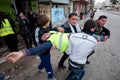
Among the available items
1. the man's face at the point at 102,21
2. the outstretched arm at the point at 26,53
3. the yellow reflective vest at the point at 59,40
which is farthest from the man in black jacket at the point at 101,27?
the outstretched arm at the point at 26,53

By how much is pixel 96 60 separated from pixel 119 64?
0.74 meters

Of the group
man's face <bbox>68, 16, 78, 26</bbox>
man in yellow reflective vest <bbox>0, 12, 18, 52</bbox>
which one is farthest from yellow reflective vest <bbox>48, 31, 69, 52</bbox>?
man in yellow reflective vest <bbox>0, 12, 18, 52</bbox>

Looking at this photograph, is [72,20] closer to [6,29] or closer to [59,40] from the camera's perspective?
[59,40]

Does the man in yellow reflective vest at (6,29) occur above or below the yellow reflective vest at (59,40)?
below

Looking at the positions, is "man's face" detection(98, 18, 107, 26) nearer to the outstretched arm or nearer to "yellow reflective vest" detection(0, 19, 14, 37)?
the outstretched arm

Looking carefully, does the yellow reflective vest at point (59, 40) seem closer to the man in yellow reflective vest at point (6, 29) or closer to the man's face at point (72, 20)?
the man's face at point (72, 20)

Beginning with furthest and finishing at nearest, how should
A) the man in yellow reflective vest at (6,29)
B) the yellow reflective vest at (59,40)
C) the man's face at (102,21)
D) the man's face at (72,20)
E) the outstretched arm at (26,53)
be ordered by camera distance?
the man in yellow reflective vest at (6,29) → the man's face at (102,21) → the man's face at (72,20) → the yellow reflective vest at (59,40) → the outstretched arm at (26,53)

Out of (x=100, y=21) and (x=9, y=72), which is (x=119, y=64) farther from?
(x=9, y=72)

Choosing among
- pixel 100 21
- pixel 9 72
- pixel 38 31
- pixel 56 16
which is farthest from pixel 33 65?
pixel 56 16

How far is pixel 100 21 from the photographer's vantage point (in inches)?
158

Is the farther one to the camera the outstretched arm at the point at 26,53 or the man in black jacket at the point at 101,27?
the man in black jacket at the point at 101,27

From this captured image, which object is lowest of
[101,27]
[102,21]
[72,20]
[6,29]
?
[6,29]

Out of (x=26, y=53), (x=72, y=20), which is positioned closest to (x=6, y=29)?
(x=72, y=20)

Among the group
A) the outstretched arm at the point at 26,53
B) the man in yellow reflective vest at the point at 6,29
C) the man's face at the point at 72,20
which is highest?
the man's face at the point at 72,20
